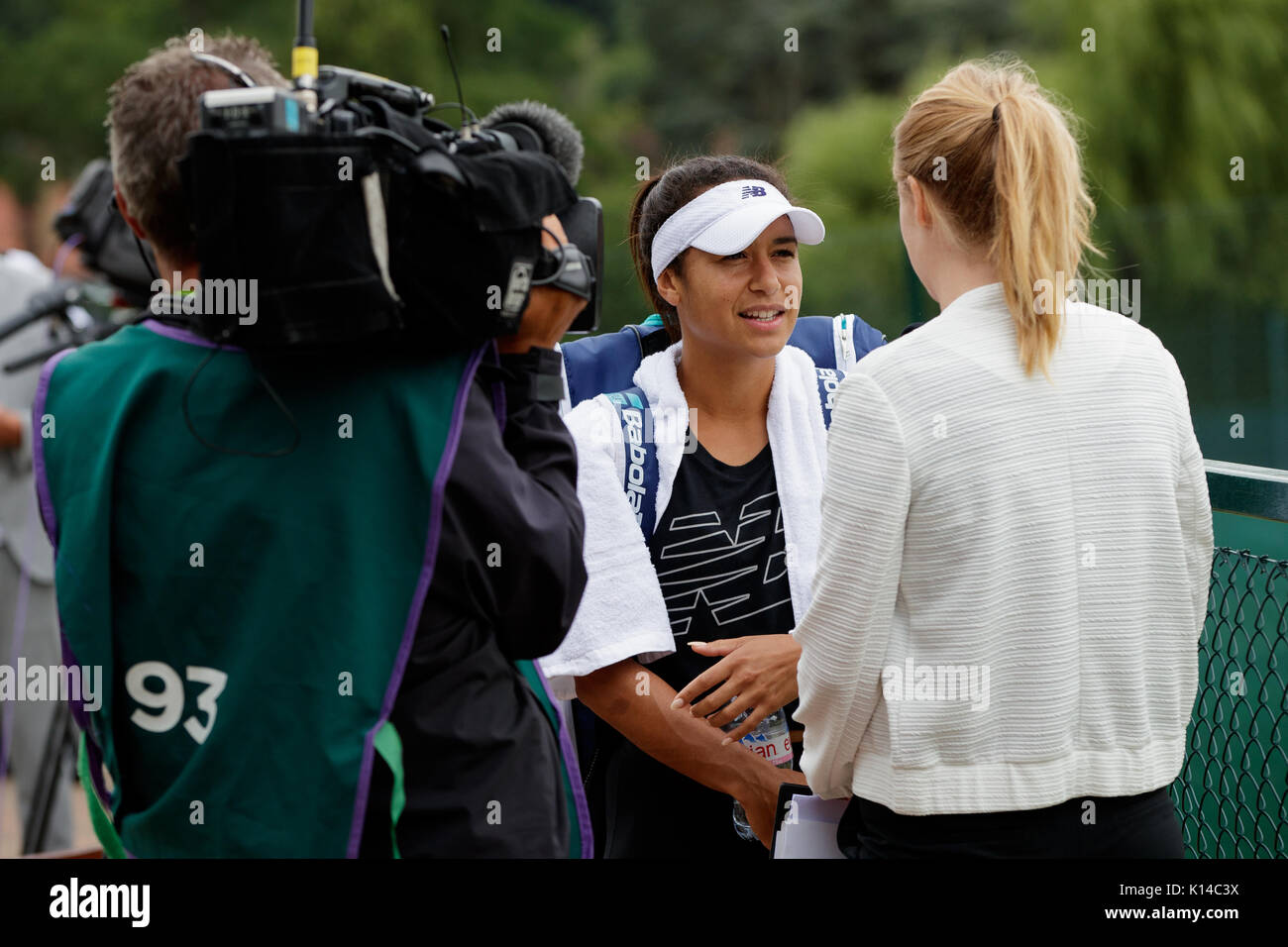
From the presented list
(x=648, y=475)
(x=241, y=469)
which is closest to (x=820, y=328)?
(x=648, y=475)

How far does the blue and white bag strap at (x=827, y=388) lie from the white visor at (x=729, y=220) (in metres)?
0.27

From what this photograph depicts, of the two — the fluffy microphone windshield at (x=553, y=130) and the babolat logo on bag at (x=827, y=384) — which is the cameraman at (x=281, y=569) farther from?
the fluffy microphone windshield at (x=553, y=130)

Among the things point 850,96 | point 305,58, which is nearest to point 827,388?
point 305,58

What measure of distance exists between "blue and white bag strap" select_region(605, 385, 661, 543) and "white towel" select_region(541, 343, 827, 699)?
12mm

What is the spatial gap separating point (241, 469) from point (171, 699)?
313 mm

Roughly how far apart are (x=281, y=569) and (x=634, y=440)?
0.96 metres

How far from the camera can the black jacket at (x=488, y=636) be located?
1.72m

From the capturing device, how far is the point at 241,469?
1.70 metres

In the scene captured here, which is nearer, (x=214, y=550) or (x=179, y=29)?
(x=214, y=550)

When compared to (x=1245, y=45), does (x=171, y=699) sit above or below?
below

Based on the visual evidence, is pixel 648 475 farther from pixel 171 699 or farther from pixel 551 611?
pixel 171 699

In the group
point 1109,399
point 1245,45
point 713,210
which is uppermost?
point 1245,45

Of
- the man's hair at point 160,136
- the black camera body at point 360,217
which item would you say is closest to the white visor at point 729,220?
the black camera body at point 360,217

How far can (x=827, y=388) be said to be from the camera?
2.72 m
